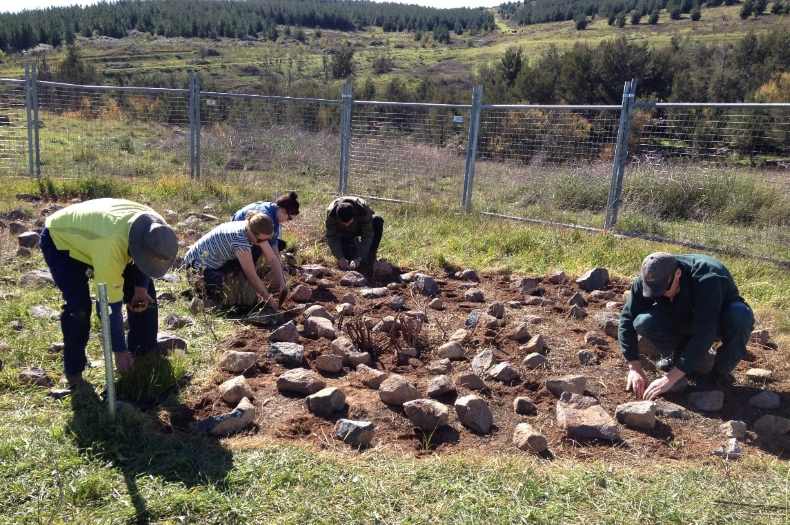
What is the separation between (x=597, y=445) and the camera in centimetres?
352

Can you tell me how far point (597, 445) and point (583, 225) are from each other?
5.87m

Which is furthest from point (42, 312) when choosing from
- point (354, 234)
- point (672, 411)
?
point (672, 411)

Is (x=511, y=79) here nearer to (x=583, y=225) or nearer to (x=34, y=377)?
(x=583, y=225)

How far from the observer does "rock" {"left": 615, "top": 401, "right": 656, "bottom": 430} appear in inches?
145

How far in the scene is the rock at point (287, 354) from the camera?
439 cm

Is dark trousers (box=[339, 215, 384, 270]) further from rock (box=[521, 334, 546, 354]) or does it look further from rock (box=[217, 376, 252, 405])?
rock (box=[217, 376, 252, 405])

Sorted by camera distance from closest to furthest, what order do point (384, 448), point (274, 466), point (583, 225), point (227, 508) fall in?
point (227, 508), point (274, 466), point (384, 448), point (583, 225)

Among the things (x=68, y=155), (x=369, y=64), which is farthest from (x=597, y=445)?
(x=369, y=64)

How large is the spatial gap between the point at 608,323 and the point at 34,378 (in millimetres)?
3930

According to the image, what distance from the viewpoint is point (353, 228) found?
268 inches

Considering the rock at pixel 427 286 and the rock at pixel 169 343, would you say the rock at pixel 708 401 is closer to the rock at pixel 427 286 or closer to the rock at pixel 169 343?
the rock at pixel 427 286

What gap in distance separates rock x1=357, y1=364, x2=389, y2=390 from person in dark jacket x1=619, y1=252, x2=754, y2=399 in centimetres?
154

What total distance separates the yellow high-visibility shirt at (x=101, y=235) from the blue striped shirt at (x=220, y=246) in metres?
1.50

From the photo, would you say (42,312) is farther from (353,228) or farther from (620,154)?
(620,154)
